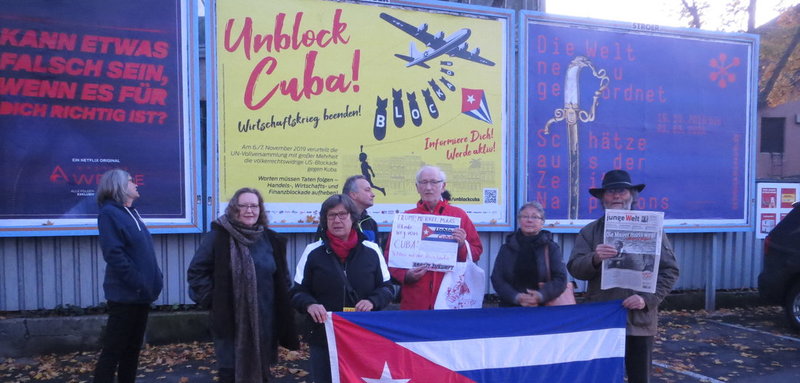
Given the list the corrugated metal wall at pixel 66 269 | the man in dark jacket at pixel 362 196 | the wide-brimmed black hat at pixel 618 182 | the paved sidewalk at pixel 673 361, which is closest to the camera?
the wide-brimmed black hat at pixel 618 182

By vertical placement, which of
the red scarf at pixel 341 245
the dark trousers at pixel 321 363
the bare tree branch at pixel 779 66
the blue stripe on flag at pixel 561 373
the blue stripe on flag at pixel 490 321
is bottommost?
the blue stripe on flag at pixel 561 373

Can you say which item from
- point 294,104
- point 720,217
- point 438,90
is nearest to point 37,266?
point 294,104

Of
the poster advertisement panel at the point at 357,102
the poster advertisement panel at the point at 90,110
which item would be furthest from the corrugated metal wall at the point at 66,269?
the poster advertisement panel at the point at 357,102

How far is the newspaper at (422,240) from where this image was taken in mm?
4125

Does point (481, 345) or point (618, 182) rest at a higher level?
point (618, 182)

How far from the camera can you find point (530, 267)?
4.29 meters

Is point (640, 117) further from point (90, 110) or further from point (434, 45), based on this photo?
point (90, 110)

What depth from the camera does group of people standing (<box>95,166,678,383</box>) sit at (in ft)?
11.9

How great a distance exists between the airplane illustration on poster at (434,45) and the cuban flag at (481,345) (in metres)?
4.43

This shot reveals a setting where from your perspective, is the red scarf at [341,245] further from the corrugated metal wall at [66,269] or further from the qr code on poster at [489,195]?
the qr code on poster at [489,195]

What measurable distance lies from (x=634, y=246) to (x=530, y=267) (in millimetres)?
857

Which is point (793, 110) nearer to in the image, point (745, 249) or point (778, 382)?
point (745, 249)

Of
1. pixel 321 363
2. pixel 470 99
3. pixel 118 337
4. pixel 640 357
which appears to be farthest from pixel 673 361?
pixel 118 337

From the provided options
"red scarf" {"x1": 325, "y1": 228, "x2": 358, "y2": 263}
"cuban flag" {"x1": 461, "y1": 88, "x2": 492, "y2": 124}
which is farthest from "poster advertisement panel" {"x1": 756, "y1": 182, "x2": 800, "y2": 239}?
"red scarf" {"x1": 325, "y1": 228, "x2": 358, "y2": 263}
